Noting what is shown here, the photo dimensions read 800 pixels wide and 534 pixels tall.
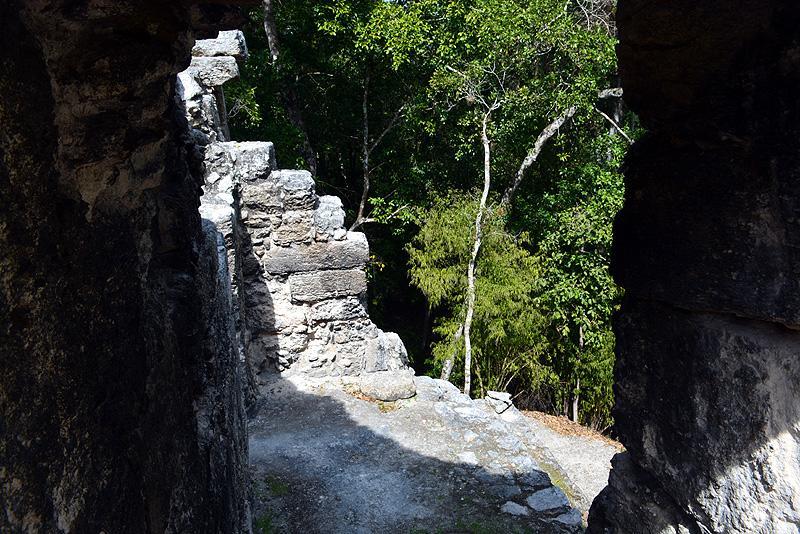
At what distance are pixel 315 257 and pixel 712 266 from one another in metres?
5.24

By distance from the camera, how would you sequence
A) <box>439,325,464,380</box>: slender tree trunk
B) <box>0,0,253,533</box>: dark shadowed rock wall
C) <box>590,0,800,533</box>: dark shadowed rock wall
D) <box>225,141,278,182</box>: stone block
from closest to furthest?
1. <box>0,0,253,533</box>: dark shadowed rock wall
2. <box>590,0,800,533</box>: dark shadowed rock wall
3. <box>225,141,278,182</box>: stone block
4. <box>439,325,464,380</box>: slender tree trunk

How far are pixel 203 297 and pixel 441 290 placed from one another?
9.06m

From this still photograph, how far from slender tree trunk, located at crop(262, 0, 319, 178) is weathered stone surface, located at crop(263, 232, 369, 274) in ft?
20.8

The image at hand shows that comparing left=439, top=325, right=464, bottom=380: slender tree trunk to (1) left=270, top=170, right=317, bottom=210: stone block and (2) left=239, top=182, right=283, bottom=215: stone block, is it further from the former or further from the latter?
(2) left=239, top=182, right=283, bottom=215: stone block

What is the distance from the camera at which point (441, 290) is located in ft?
38.0

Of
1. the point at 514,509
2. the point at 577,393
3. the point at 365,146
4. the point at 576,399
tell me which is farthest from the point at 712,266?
the point at 365,146

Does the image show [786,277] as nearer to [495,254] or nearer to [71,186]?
[71,186]

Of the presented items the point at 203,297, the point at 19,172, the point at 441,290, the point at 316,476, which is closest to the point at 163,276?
the point at 203,297

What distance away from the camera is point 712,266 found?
218cm

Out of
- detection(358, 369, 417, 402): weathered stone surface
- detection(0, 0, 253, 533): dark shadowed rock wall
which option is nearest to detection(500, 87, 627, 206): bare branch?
detection(358, 369, 417, 402): weathered stone surface

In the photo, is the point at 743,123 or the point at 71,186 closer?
the point at 71,186

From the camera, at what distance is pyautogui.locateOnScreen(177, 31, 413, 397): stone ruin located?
22.5 feet

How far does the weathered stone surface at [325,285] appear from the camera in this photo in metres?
7.05

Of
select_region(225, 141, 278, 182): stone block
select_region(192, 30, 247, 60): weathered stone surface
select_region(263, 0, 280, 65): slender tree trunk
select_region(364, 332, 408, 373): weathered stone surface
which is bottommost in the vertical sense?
select_region(364, 332, 408, 373): weathered stone surface
